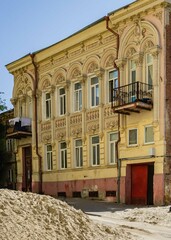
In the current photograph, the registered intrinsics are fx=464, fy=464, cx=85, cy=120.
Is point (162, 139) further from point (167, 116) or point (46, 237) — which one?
point (46, 237)

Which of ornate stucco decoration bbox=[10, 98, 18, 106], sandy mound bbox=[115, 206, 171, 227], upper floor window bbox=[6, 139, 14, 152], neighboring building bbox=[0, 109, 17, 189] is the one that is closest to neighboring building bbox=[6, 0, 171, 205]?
ornate stucco decoration bbox=[10, 98, 18, 106]

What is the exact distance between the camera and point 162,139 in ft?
67.7

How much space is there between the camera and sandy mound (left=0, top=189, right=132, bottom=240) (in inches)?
306

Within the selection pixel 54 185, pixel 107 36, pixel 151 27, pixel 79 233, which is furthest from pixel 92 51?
pixel 79 233

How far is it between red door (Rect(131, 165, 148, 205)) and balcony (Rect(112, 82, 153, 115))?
110 inches

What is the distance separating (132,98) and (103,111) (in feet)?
9.86

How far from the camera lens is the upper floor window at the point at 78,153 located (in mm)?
26214

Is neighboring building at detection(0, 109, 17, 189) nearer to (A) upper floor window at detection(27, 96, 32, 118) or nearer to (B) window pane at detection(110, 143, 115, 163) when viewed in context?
(A) upper floor window at detection(27, 96, 32, 118)

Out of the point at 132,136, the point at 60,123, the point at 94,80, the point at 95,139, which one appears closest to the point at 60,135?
the point at 60,123

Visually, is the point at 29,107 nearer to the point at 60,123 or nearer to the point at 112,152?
the point at 60,123

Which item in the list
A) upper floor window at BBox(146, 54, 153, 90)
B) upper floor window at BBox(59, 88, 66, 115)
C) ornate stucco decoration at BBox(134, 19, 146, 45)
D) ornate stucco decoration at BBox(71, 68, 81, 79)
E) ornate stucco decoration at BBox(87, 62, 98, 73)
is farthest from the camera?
upper floor window at BBox(59, 88, 66, 115)

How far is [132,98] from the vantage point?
21719 mm

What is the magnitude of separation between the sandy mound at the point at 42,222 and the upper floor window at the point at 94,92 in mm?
15924

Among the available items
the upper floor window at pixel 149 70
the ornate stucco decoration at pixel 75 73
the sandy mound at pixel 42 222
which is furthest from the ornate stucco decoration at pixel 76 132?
the sandy mound at pixel 42 222
